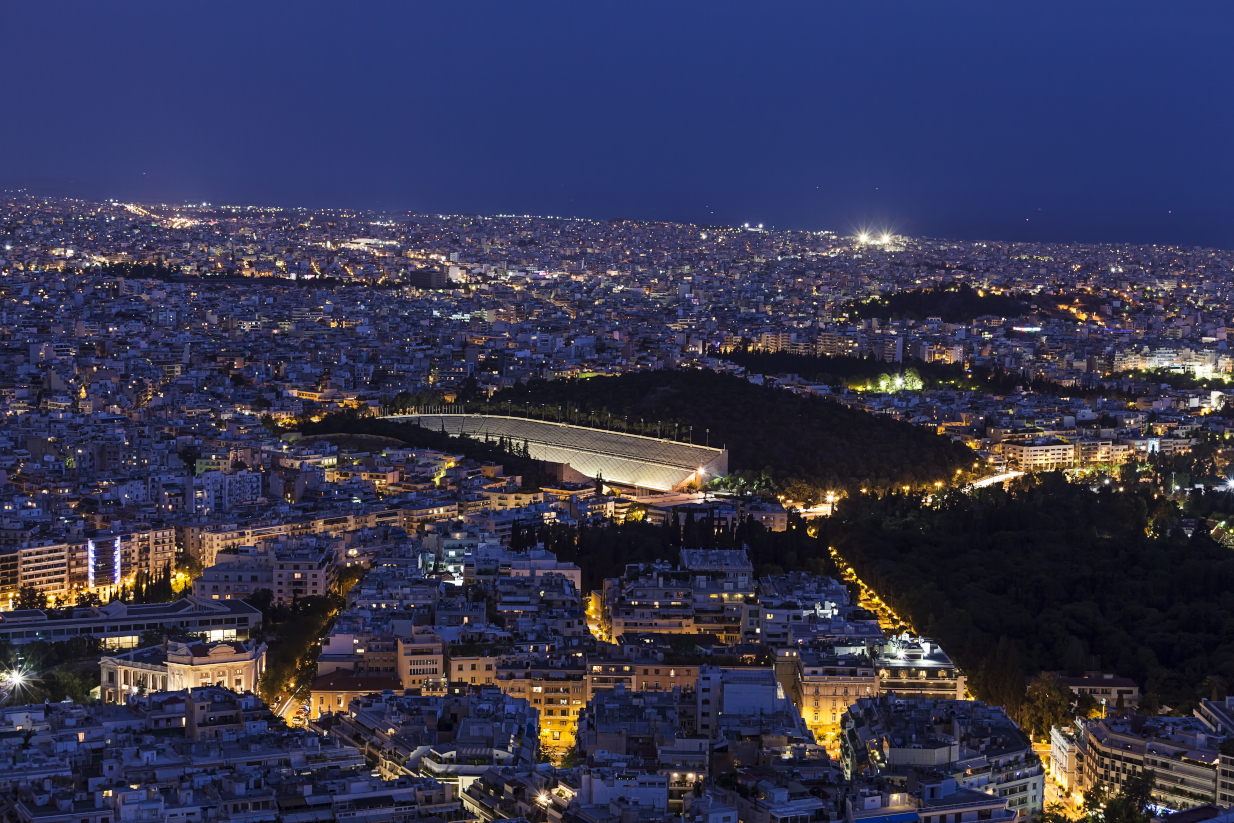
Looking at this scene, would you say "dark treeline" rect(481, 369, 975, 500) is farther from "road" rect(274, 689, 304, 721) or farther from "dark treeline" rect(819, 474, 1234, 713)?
"road" rect(274, 689, 304, 721)

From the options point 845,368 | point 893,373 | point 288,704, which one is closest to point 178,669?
point 288,704

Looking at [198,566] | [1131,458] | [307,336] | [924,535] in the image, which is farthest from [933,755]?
[307,336]

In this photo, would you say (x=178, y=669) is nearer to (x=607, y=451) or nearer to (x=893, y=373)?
(x=607, y=451)

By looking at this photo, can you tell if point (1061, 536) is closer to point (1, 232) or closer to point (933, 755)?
point (933, 755)

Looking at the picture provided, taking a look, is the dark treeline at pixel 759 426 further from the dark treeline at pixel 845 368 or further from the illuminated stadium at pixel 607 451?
the dark treeline at pixel 845 368

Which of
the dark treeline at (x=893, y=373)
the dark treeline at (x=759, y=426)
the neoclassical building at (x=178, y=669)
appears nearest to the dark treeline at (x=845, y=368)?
the dark treeline at (x=893, y=373)

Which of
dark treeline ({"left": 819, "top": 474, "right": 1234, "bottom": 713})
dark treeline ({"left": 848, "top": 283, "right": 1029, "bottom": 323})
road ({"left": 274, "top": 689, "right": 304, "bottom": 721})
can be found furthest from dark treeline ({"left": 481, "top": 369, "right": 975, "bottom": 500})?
dark treeline ({"left": 848, "top": 283, "right": 1029, "bottom": 323})

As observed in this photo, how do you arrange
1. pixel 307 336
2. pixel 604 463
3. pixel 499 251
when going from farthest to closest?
pixel 499 251
pixel 307 336
pixel 604 463
